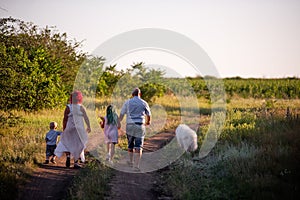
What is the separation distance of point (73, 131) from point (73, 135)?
0.38 ft

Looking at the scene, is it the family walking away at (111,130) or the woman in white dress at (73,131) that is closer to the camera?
the woman in white dress at (73,131)

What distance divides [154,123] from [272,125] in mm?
7447

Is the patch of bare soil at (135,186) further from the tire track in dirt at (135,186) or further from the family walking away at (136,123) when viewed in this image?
the family walking away at (136,123)

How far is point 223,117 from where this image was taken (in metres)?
15.7

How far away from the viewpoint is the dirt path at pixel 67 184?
7.39 meters

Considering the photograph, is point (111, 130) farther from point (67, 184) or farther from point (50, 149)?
point (67, 184)

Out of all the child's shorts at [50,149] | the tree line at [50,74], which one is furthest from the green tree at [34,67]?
the child's shorts at [50,149]

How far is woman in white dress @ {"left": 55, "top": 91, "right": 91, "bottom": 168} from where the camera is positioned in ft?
31.2

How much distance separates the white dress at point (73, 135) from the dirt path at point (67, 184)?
479 millimetres

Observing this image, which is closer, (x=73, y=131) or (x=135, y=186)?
(x=135, y=186)

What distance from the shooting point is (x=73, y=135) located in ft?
31.5

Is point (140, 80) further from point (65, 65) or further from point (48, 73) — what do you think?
point (48, 73)

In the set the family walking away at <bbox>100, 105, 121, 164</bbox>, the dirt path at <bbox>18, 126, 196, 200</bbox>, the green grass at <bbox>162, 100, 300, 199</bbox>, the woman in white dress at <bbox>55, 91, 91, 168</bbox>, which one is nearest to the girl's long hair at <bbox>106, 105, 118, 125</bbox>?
the family walking away at <bbox>100, 105, 121, 164</bbox>

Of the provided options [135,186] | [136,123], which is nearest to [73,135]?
[136,123]
